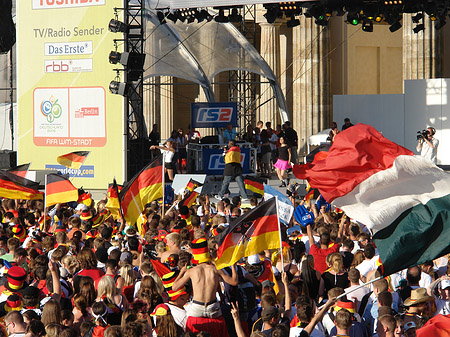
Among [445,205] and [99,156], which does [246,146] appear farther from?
[445,205]

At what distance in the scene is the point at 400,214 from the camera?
8.01 metres

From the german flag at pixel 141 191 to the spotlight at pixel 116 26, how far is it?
8390 mm

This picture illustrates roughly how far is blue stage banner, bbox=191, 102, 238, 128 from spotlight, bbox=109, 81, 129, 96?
16.8ft

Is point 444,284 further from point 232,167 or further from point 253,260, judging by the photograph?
point 232,167

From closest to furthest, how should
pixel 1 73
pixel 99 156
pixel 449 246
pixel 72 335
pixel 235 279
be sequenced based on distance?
pixel 72 335, pixel 449 246, pixel 235 279, pixel 99 156, pixel 1 73

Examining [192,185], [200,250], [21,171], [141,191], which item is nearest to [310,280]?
[200,250]

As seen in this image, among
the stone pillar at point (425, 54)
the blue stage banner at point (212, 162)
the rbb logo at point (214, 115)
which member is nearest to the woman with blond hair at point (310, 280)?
the blue stage banner at point (212, 162)

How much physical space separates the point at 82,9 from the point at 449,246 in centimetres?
1762

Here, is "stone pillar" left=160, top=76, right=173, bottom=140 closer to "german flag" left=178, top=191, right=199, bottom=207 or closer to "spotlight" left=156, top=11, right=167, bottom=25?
"spotlight" left=156, top=11, right=167, bottom=25

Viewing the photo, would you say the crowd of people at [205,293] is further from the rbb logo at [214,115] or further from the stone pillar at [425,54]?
the stone pillar at [425,54]

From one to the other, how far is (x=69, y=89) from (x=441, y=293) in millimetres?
16536

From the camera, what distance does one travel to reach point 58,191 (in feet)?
49.0

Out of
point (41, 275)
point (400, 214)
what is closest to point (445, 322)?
point (400, 214)

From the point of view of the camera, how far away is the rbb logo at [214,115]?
89.6 ft
